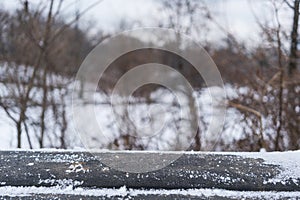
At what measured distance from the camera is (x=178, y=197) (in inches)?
40.5

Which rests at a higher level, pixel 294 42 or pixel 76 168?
pixel 294 42

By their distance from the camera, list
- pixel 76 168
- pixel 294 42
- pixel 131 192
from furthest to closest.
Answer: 1. pixel 294 42
2. pixel 76 168
3. pixel 131 192

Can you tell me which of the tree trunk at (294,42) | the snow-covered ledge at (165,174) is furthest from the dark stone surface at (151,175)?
the tree trunk at (294,42)

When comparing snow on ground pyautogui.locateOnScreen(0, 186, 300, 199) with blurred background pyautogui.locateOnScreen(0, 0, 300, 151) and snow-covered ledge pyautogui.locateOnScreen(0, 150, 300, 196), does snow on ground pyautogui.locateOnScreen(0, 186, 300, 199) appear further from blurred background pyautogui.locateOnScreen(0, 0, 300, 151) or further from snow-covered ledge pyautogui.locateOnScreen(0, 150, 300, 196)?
blurred background pyautogui.locateOnScreen(0, 0, 300, 151)

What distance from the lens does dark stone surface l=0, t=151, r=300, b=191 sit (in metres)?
1.09

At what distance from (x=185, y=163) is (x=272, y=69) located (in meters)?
3.09

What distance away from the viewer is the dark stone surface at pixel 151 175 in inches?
42.9

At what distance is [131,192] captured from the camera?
105cm

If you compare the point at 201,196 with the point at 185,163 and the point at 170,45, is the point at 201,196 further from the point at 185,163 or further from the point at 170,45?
the point at 170,45

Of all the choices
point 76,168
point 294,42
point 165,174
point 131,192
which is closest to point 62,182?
point 76,168

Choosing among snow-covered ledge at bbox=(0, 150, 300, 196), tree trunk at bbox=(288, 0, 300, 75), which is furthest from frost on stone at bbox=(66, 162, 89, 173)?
tree trunk at bbox=(288, 0, 300, 75)

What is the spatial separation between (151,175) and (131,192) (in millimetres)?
111

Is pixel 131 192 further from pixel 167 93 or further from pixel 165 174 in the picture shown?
pixel 167 93

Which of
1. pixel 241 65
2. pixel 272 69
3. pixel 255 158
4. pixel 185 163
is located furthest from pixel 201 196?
pixel 241 65
